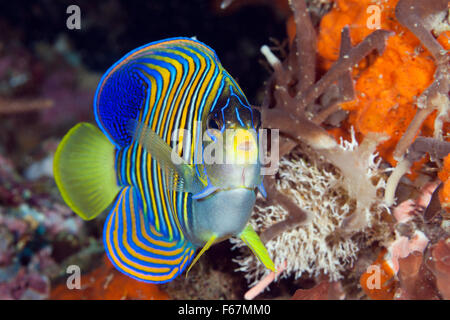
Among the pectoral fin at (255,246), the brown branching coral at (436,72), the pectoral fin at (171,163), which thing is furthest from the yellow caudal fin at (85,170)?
the brown branching coral at (436,72)

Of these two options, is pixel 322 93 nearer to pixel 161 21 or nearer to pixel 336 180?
pixel 336 180

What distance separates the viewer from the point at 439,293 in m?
1.50

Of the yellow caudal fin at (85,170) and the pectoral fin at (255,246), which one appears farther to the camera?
the yellow caudal fin at (85,170)

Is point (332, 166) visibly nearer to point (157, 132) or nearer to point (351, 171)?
point (351, 171)

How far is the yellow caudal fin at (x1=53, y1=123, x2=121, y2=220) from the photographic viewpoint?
153cm

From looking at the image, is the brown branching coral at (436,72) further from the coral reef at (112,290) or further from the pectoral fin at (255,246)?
the coral reef at (112,290)

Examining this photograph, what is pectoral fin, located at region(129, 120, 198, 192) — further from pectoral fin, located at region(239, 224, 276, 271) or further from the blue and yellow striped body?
pectoral fin, located at region(239, 224, 276, 271)

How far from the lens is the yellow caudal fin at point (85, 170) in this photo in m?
1.53

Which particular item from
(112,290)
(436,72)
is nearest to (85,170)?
(112,290)

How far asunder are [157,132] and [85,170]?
41 centimetres

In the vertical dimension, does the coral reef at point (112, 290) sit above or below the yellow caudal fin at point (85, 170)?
below
